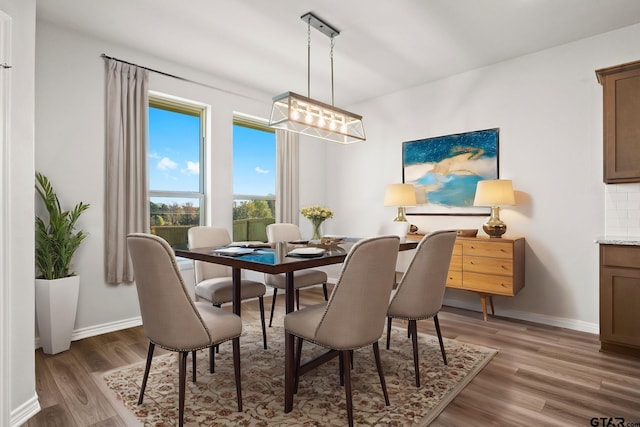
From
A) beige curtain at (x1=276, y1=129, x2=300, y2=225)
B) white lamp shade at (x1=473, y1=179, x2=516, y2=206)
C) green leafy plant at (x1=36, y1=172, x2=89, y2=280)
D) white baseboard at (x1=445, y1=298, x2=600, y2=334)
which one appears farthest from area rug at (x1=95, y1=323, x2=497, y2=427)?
beige curtain at (x1=276, y1=129, x2=300, y2=225)

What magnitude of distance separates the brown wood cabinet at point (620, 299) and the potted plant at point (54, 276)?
4.24 m

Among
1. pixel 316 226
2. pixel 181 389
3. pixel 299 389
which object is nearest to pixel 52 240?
pixel 181 389

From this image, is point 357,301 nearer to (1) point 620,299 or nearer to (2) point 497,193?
(1) point 620,299

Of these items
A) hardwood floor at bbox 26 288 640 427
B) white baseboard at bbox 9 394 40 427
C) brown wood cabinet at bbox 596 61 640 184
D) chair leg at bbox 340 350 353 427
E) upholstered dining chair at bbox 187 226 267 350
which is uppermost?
brown wood cabinet at bbox 596 61 640 184

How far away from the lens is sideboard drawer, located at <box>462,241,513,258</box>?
3.44 m

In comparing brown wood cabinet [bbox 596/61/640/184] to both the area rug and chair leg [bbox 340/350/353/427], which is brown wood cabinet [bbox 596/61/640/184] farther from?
chair leg [bbox 340/350/353/427]

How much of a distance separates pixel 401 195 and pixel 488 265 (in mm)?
1294

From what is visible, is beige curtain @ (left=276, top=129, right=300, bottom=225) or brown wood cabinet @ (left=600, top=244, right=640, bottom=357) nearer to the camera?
brown wood cabinet @ (left=600, top=244, right=640, bottom=357)

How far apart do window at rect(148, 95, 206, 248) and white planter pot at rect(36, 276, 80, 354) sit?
1166 mm

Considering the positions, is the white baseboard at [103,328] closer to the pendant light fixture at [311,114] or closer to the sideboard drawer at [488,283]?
the pendant light fixture at [311,114]

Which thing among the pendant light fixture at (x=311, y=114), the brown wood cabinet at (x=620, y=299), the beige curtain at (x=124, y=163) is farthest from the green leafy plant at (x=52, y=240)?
the brown wood cabinet at (x=620, y=299)

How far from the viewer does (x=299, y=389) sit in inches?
87.0

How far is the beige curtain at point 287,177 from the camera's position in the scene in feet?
16.3

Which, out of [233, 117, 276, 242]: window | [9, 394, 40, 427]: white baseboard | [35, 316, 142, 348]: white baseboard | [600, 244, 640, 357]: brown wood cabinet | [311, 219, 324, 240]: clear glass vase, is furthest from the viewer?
[233, 117, 276, 242]: window
